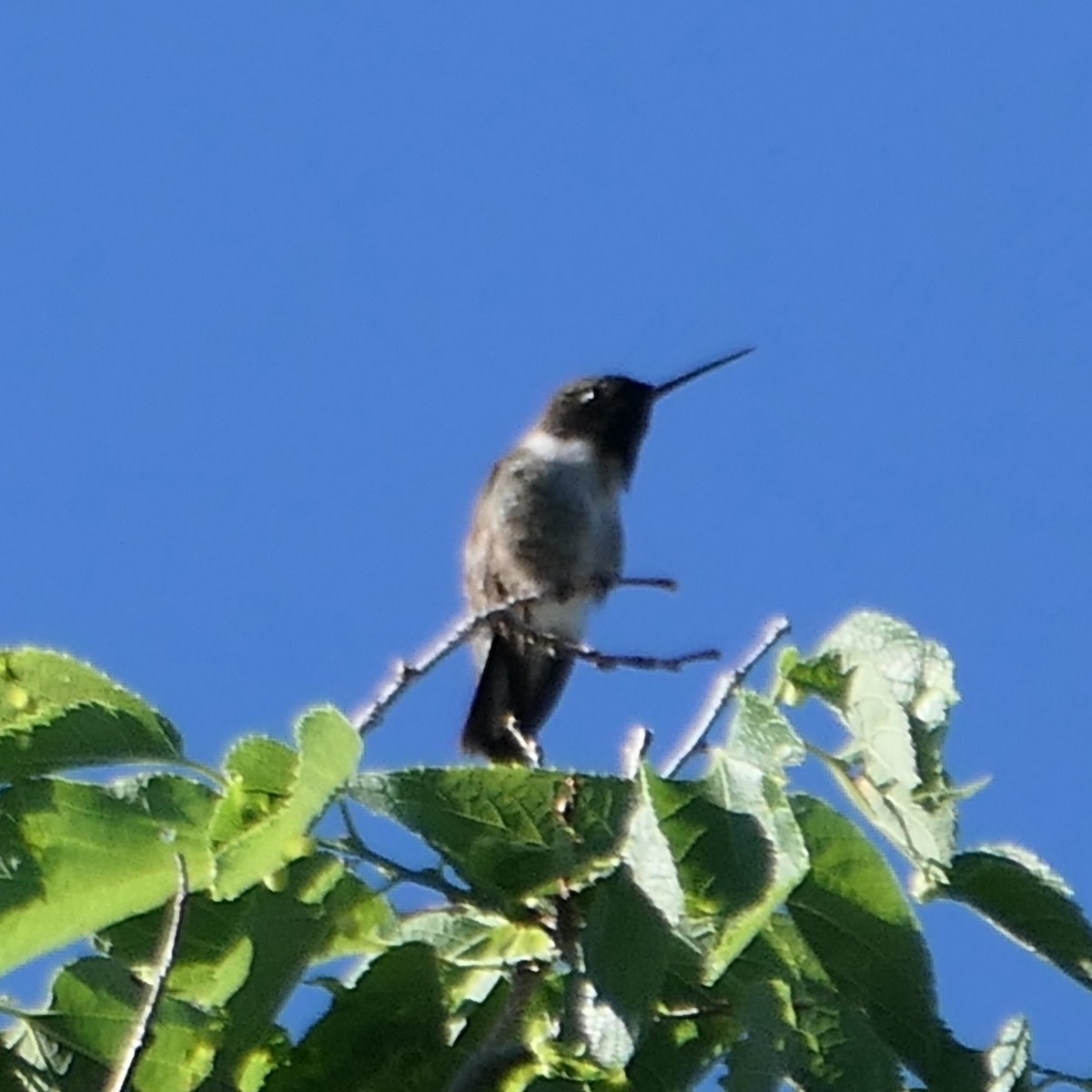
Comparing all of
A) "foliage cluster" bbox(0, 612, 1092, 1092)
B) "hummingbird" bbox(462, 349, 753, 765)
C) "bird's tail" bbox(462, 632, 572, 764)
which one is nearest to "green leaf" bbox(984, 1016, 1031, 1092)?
"foliage cluster" bbox(0, 612, 1092, 1092)

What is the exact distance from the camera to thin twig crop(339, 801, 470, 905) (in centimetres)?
175

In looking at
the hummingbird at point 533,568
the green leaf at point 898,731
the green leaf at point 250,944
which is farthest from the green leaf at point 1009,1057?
the hummingbird at point 533,568

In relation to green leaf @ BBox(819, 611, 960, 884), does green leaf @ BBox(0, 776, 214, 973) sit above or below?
below

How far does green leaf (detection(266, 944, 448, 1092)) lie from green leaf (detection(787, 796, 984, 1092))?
0.34 metres

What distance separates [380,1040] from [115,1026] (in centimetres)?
23

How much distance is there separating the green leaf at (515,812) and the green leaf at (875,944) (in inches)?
6.4

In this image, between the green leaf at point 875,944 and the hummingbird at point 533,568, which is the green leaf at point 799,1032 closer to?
the green leaf at point 875,944

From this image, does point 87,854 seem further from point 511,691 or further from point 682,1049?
point 511,691

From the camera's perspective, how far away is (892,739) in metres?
1.76

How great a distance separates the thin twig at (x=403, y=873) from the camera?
175 centimetres

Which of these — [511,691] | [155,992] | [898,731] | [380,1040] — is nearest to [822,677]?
[898,731]

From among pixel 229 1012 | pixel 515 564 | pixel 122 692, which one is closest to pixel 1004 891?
pixel 229 1012

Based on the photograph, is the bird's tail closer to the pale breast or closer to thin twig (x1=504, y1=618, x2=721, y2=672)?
the pale breast

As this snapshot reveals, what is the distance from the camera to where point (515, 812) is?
1.65 meters
